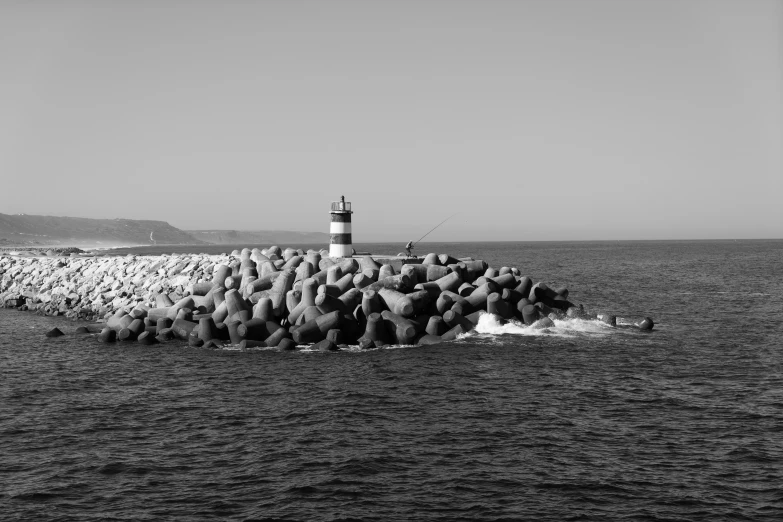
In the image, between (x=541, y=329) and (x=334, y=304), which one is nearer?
(x=334, y=304)

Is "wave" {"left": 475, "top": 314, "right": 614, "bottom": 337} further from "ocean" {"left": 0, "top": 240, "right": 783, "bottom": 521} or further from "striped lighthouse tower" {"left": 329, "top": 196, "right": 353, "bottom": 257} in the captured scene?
"striped lighthouse tower" {"left": 329, "top": 196, "right": 353, "bottom": 257}

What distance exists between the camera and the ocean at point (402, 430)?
12266 millimetres

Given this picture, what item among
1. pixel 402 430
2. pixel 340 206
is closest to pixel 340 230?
pixel 340 206

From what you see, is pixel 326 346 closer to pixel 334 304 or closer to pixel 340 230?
pixel 334 304

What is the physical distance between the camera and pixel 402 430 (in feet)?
52.7

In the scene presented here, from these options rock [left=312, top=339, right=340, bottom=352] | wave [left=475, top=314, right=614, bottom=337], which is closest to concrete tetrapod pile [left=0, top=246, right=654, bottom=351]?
rock [left=312, top=339, right=340, bottom=352]

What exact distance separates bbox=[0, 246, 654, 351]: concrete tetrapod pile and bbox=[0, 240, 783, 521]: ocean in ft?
3.18

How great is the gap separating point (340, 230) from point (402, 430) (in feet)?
54.5

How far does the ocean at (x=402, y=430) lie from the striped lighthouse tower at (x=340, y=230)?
25.5 feet

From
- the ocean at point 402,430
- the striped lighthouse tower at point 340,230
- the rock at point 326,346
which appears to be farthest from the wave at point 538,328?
the striped lighthouse tower at point 340,230

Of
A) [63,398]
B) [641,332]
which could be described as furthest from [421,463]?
[641,332]

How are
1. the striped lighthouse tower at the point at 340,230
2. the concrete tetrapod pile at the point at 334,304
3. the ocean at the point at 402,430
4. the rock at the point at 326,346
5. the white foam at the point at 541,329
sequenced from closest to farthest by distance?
1. the ocean at the point at 402,430
2. the rock at the point at 326,346
3. the concrete tetrapod pile at the point at 334,304
4. the white foam at the point at 541,329
5. the striped lighthouse tower at the point at 340,230

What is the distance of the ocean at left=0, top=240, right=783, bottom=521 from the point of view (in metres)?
12.3

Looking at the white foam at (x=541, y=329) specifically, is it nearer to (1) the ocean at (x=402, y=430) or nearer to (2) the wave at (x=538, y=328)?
(2) the wave at (x=538, y=328)
